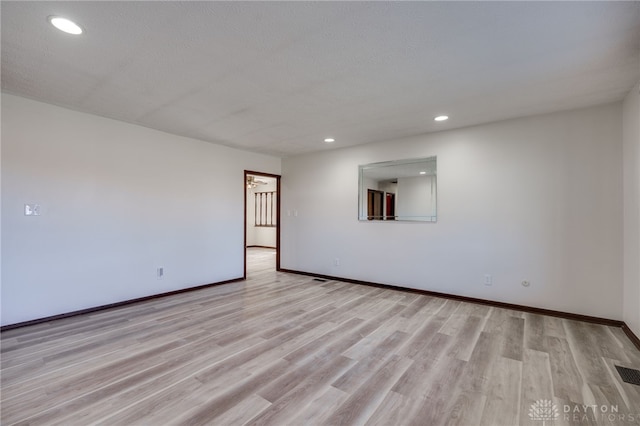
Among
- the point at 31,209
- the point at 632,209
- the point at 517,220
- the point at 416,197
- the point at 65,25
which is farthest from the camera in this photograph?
the point at 416,197

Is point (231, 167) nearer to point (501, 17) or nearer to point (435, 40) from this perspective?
point (435, 40)

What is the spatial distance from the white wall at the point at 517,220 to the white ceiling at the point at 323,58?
0.40 m

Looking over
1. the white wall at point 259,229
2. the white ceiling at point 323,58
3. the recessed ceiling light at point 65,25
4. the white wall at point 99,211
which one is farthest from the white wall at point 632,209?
the white wall at point 259,229

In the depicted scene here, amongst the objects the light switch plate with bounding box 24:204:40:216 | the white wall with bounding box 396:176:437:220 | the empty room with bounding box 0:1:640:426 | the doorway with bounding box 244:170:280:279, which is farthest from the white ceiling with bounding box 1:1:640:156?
the doorway with bounding box 244:170:280:279

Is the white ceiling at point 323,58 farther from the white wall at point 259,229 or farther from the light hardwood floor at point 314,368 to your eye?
the white wall at point 259,229

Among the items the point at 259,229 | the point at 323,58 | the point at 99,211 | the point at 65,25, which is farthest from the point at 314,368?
the point at 259,229

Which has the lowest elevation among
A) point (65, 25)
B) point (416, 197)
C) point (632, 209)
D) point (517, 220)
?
point (517, 220)

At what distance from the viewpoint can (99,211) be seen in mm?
3674

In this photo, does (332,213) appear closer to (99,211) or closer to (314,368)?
(314,368)

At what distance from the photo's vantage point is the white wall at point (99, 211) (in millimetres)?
3092

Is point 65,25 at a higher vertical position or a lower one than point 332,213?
higher

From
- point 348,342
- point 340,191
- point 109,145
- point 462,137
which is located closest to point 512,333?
point 348,342

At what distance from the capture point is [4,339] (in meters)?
2.76

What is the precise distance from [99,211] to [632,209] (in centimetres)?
598
